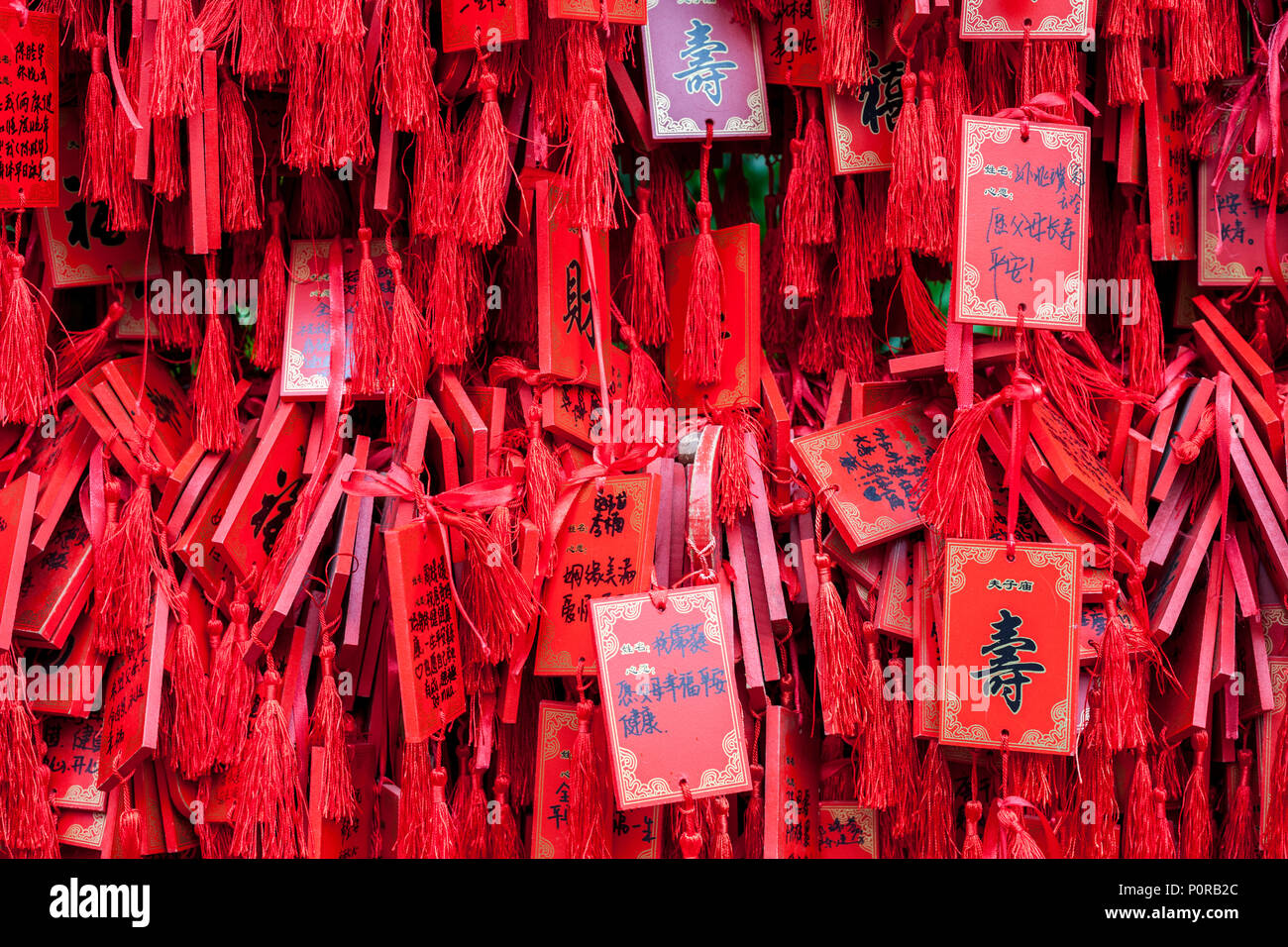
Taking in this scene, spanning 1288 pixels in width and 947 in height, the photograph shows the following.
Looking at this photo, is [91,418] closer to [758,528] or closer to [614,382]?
[614,382]

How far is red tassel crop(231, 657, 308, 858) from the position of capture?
65.7 inches

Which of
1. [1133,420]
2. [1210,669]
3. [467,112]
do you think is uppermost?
[467,112]

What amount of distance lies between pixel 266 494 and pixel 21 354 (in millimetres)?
403

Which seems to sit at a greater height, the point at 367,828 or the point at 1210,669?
the point at 1210,669

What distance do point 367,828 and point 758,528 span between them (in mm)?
Answer: 733

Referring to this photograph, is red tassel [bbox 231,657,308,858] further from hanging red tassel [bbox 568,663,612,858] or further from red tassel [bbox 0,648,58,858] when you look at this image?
hanging red tassel [bbox 568,663,612,858]

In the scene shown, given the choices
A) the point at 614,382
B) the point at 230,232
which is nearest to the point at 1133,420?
the point at 614,382

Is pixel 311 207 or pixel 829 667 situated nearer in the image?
Result: pixel 829 667

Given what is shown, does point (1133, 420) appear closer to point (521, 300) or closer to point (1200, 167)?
point (1200, 167)

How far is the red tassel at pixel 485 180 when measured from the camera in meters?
1.72

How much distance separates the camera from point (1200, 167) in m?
1.87

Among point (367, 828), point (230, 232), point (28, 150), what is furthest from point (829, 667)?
point (28, 150)

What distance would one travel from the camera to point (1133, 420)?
1858mm

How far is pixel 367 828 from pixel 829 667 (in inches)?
28.6
